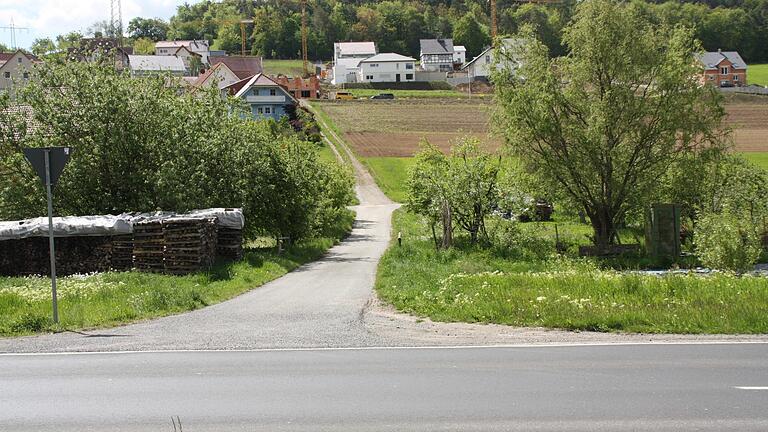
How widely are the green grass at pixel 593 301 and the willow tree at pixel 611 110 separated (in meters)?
14.3

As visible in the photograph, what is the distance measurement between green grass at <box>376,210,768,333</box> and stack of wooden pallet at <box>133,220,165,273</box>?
6.46 m

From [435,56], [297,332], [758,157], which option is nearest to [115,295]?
[297,332]

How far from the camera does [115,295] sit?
17891 millimetres

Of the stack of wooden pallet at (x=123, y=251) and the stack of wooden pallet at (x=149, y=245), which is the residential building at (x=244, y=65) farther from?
the stack of wooden pallet at (x=149, y=245)

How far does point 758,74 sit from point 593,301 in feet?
495

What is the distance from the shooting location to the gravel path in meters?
12.9

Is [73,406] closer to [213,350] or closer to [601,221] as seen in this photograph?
[213,350]

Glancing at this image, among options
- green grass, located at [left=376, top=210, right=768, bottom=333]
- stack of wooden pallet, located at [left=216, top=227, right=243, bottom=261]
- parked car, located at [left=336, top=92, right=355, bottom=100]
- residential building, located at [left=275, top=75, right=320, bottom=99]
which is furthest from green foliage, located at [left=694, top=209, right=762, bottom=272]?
parked car, located at [left=336, top=92, right=355, bottom=100]

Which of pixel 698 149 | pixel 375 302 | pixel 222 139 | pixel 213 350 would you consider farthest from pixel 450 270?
pixel 698 149

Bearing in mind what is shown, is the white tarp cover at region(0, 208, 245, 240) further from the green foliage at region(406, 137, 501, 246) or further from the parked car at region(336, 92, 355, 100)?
the parked car at region(336, 92, 355, 100)

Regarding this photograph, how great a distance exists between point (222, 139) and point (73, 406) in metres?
21.6

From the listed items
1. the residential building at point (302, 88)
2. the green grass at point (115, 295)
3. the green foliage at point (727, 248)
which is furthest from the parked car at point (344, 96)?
the green foliage at point (727, 248)

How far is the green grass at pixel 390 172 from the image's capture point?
73.1 meters

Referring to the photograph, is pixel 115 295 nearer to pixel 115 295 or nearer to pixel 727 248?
pixel 115 295
